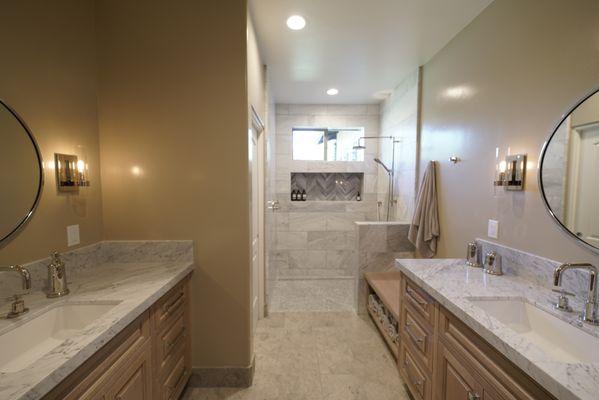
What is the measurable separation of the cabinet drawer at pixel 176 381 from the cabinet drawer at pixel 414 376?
4.99 feet

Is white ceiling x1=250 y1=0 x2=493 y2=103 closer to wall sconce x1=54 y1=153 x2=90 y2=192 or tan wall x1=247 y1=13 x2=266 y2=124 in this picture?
tan wall x1=247 y1=13 x2=266 y2=124

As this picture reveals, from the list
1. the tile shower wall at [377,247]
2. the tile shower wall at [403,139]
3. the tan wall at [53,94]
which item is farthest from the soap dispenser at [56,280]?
the tile shower wall at [403,139]

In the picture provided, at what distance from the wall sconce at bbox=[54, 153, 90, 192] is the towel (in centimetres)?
271

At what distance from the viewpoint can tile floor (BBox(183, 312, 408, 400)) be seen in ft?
5.98

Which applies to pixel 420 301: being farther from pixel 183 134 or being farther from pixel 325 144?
pixel 325 144

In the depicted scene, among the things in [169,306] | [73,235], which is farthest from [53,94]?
[169,306]

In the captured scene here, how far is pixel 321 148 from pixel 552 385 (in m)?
3.87

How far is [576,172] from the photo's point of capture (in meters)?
1.24

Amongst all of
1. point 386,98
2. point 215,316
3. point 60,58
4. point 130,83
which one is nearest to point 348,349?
point 215,316

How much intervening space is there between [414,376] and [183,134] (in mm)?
2224

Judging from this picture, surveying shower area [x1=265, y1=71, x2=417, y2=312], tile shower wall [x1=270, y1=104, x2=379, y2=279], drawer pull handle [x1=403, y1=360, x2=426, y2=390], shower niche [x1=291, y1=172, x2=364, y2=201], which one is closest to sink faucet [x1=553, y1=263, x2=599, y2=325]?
drawer pull handle [x1=403, y1=360, x2=426, y2=390]

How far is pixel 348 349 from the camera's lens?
231 cm

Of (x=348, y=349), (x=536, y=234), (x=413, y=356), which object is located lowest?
(x=348, y=349)

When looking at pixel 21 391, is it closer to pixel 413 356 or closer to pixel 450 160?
pixel 413 356
